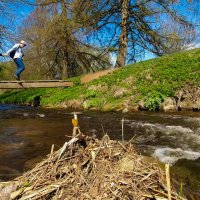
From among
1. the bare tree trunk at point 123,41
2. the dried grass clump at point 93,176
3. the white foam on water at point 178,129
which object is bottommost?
the white foam on water at point 178,129

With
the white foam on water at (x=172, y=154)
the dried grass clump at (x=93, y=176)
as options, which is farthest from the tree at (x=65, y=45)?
the dried grass clump at (x=93, y=176)

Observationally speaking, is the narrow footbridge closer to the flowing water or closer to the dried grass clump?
the flowing water

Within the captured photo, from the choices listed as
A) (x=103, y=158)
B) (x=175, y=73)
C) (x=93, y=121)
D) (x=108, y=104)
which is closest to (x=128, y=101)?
(x=108, y=104)

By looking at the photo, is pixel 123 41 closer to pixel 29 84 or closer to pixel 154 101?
pixel 29 84

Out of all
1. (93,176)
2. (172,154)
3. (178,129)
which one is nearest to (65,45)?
(178,129)

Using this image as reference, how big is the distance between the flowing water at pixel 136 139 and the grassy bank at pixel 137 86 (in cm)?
190

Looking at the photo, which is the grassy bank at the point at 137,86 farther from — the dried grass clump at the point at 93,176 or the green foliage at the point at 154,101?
the dried grass clump at the point at 93,176

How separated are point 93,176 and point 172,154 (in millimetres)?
3888

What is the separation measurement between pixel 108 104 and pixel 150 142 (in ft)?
25.9

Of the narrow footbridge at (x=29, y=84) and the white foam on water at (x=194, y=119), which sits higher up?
the narrow footbridge at (x=29, y=84)

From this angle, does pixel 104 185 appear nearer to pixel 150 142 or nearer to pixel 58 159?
pixel 58 159

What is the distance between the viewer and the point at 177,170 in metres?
5.39

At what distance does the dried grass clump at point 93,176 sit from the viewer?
8.76ft

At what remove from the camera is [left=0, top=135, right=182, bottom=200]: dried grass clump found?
2.67 metres
